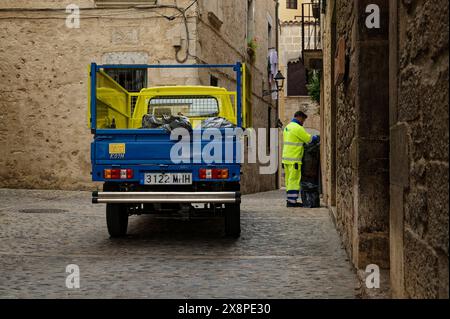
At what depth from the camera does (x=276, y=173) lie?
26.6 meters

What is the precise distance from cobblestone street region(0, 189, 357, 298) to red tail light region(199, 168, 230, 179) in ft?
2.51

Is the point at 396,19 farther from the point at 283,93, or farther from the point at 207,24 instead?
the point at 283,93

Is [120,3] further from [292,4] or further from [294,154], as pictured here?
[292,4]

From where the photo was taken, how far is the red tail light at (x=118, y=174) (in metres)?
7.25

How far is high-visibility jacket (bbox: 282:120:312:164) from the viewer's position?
12023 mm

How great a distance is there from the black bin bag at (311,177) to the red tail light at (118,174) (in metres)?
5.37

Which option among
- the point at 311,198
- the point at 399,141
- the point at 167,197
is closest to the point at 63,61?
the point at 311,198

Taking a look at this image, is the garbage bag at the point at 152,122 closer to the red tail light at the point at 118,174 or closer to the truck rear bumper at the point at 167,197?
the red tail light at the point at 118,174

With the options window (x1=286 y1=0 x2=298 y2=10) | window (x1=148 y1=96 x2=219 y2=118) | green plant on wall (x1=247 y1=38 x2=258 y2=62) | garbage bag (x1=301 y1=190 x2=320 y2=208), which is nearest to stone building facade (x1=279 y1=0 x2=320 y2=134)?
window (x1=286 y1=0 x2=298 y2=10)

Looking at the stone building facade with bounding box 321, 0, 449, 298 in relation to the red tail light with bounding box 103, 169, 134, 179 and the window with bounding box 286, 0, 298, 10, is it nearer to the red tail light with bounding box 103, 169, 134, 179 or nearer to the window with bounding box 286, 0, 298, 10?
the red tail light with bounding box 103, 169, 134, 179

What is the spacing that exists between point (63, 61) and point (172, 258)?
9.59 m

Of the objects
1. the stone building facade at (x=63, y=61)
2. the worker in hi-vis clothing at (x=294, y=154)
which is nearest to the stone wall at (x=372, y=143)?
the worker in hi-vis clothing at (x=294, y=154)
